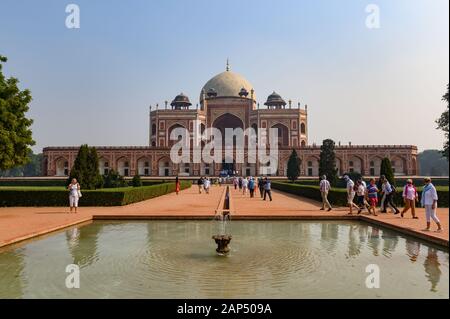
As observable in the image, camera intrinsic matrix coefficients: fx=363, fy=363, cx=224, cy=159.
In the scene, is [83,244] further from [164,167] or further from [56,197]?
[164,167]

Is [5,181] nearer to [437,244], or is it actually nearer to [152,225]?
[152,225]

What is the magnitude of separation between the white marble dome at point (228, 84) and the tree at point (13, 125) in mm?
45690

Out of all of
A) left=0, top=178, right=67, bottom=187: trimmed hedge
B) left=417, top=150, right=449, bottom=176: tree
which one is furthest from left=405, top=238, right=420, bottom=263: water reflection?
left=417, top=150, right=449, bottom=176: tree

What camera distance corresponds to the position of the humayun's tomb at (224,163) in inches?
1981

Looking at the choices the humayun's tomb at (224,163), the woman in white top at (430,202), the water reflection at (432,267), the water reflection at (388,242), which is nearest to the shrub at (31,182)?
the humayun's tomb at (224,163)

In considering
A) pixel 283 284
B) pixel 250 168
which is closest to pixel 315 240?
pixel 283 284

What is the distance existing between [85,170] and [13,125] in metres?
3.50

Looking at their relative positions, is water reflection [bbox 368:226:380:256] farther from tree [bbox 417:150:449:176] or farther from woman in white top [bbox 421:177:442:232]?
tree [bbox 417:150:449:176]

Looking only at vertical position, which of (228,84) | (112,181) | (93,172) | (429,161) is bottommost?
(112,181)

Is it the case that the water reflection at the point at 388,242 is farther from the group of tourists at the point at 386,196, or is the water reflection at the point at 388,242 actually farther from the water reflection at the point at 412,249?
the group of tourists at the point at 386,196

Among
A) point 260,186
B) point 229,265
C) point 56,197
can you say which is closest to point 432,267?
point 229,265

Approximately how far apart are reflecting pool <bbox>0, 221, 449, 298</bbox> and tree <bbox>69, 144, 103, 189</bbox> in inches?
308

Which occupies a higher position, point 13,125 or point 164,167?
point 13,125

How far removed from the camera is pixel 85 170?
15867 millimetres
